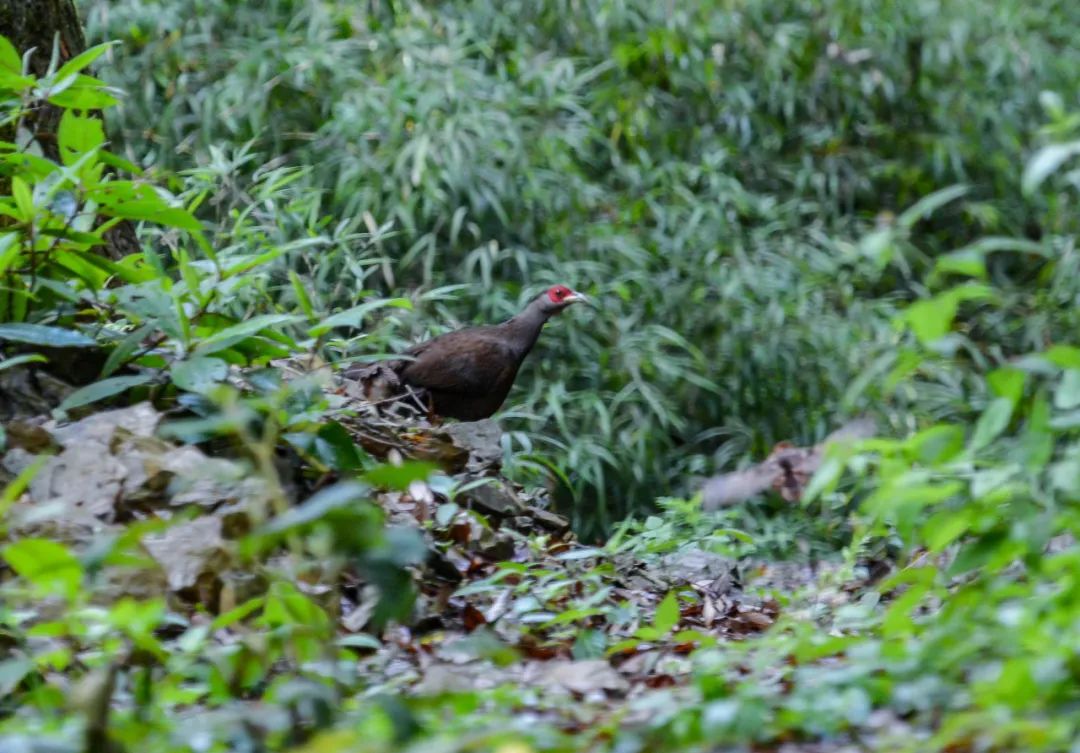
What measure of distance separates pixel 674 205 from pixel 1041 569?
5.60 meters

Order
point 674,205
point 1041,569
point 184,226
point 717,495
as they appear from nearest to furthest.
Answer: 1. point 1041,569
2. point 184,226
3. point 717,495
4. point 674,205

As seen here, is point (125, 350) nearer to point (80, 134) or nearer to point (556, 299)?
point (80, 134)

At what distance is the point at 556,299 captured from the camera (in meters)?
5.84

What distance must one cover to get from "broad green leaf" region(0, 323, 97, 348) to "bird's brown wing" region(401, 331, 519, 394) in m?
1.88

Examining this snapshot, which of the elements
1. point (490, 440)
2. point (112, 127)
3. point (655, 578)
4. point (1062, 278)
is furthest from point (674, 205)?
point (655, 578)

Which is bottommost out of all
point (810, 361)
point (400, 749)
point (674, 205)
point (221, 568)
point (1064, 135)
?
point (810, 361)

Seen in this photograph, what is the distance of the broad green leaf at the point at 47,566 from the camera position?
198 cm

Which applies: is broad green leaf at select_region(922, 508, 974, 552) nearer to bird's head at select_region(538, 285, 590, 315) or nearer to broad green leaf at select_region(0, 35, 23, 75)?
broad green leaf at select_region(0, 35, 23, 75)

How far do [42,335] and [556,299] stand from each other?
297 centimetres

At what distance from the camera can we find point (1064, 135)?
2.06 m

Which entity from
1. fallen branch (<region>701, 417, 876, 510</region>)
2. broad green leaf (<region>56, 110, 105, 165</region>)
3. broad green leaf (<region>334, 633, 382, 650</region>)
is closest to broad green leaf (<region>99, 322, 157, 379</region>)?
broad green leaf (<region>56, 110, 105, 165</region>)

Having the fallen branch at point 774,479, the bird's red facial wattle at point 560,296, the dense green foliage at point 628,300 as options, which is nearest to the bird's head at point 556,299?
the bird's red facial wattle at point 560,296

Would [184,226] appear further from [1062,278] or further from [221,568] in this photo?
[1062,278]

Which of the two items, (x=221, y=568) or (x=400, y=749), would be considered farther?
(x=221, y=568)
